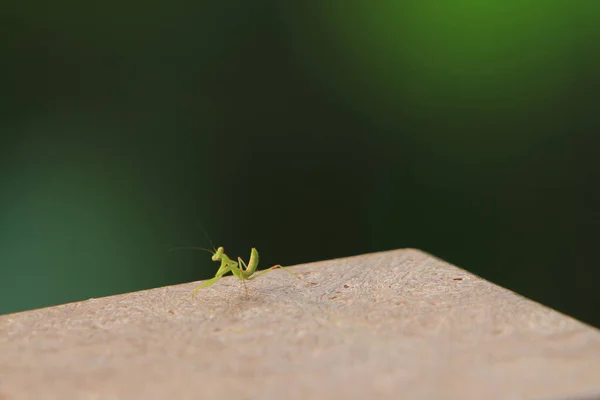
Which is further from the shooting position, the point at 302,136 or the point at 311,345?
the point at 302,136

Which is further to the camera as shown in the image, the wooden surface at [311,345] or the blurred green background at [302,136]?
the blurred green background at [302,136]

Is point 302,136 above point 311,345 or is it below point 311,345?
above

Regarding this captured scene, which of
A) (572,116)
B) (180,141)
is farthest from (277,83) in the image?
(572,116)

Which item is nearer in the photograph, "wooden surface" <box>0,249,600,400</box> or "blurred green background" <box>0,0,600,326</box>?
"wooden surface" <box>0,249,600,400</box>

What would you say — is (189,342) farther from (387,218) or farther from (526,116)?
(526,116)
